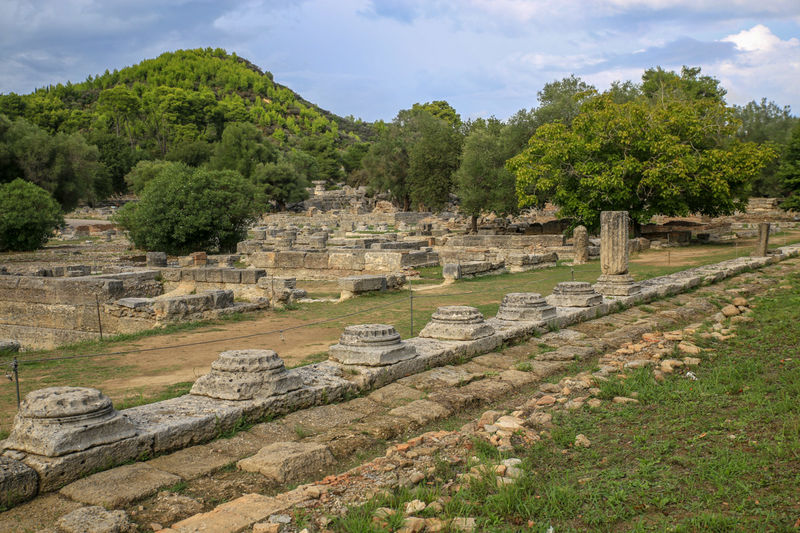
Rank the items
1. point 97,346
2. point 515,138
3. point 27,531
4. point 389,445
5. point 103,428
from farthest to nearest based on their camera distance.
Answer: point 515,138
point 97,346
point 389,445
point 103,428
point 27,531

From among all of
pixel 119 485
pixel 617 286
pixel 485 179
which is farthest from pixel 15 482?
pixel 485 179

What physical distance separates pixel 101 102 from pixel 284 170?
5217cm

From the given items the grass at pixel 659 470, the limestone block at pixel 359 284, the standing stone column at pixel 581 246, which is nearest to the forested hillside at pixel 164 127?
the limestone block at pixel 359 284

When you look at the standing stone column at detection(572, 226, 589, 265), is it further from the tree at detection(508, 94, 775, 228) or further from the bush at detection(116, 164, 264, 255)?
the bush at detection(116, 164, 264, 255)

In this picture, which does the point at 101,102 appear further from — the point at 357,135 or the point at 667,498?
the point at 667,498

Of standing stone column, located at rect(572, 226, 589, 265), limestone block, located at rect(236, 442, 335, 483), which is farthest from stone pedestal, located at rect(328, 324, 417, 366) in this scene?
standing stone column, located at rect(572, 226, 589, 265)

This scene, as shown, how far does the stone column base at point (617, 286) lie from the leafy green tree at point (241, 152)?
51650mm

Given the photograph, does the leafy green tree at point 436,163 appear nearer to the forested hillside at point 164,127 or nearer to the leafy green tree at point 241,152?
the forested hillside at point 164,127

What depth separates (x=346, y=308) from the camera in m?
12.9

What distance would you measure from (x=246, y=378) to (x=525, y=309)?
5.40m

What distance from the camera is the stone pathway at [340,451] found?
3779mm

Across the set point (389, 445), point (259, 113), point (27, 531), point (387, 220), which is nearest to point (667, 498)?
point (389, 445)

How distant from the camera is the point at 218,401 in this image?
5.53m

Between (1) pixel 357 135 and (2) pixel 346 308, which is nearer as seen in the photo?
(2) pixel 346 308
